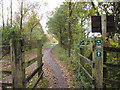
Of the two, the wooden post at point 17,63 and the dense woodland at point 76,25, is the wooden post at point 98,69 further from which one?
the wooden post at point 17,63

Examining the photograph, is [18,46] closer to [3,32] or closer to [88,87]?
[88,87]

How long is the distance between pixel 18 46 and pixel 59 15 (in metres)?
16.1

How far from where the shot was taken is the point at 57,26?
757 inches

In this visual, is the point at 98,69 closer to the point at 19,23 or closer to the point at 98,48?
the point at 98,48

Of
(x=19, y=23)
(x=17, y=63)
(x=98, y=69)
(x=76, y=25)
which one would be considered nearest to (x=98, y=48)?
(x=98, y=69)

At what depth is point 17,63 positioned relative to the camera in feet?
8.76

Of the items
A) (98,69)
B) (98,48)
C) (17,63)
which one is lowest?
(98,69)

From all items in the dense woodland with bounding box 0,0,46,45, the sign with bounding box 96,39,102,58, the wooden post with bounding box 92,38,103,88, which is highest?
the dense woodland with bounding box 0,0,46,45

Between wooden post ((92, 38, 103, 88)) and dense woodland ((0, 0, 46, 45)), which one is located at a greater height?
dense woodland ((0, 0, 46, 45))

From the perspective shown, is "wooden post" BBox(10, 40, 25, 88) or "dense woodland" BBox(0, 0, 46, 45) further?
"dense woodland" BBox(0, 0, 46, 45)

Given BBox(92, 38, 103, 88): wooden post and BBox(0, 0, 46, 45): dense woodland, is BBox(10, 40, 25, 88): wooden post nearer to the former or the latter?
BBox(92, 38, 103, 88): wooden post

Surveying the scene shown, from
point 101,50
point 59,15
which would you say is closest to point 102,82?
point 101,50

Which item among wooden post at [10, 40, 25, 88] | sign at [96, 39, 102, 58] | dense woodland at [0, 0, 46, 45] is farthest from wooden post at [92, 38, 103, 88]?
dense woodland at [0, 0, 46, 45]

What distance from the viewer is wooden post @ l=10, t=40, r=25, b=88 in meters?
2.66
